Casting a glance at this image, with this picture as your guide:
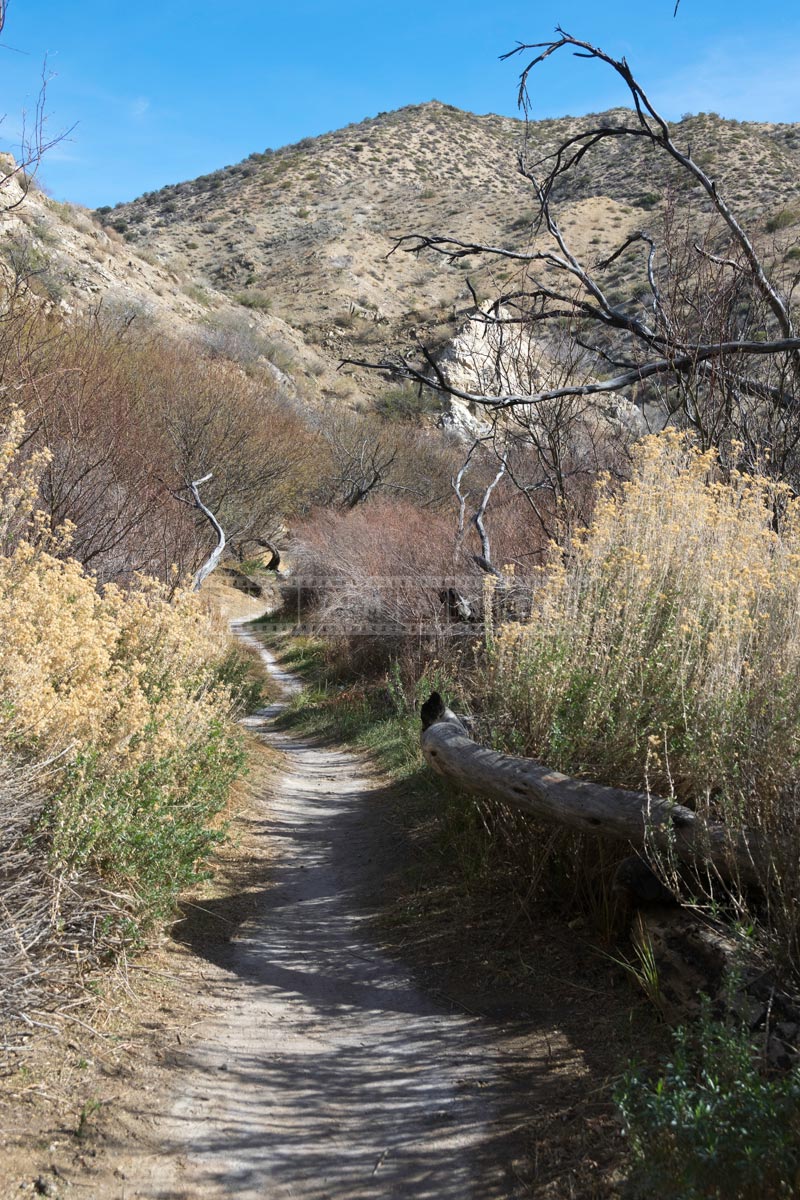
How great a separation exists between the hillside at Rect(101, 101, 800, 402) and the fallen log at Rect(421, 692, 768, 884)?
3145 cm

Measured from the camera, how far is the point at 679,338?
6230 millimetres

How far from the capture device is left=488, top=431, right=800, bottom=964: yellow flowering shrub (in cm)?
353

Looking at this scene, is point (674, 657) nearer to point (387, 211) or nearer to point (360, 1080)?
point (360, 1080)

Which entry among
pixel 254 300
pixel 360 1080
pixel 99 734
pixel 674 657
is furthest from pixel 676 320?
pixel 254 300

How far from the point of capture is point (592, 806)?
4.18 m

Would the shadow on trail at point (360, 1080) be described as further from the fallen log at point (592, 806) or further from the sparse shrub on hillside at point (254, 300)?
the sparse shrub on hillside at point (254, 300)

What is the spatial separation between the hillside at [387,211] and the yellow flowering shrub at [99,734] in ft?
105

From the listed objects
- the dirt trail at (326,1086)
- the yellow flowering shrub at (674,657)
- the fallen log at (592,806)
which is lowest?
the dirt trail at (326,1086)

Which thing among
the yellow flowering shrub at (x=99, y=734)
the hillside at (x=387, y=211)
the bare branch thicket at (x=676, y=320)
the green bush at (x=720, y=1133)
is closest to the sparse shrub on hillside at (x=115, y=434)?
the yellow flowering shrub at (x=99, y=734)

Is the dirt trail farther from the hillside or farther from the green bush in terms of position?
the hillside

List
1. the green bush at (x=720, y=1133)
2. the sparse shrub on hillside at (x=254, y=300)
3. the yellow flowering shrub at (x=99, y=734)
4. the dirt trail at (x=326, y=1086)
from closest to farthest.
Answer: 1. the green bush at (x=720, y=1133)
2. the dirt trail at (x=326, y=1086)
3. the yellow flowering shrub at (x=99, y=734)
4. the sparse shrub on hillside at (x=254, y=300)

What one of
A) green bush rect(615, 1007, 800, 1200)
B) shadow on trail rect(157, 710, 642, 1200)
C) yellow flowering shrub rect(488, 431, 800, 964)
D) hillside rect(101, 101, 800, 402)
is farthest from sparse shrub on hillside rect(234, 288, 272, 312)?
green bush rect(615, 1007, 800, 1200)

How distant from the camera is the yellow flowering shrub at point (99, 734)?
4008 mm

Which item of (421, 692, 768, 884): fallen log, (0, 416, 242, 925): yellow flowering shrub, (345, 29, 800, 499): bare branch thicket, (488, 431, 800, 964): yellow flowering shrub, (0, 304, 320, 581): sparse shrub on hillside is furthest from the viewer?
(0, 304, 320, 581): sparse shrub on hillside
